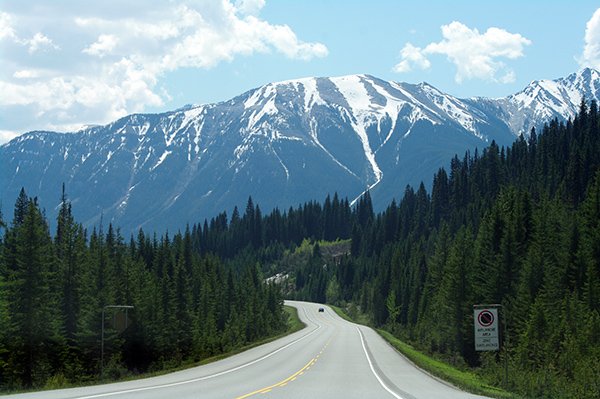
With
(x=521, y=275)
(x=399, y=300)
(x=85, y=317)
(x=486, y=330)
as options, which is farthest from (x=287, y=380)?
(x=399, y=300)

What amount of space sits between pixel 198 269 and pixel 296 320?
25476mm

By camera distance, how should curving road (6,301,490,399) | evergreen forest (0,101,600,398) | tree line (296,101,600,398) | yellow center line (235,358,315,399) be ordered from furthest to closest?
evergreen forest (0,101,600,398) < tree line (296,101,600,398) < curving road (6,301,490,399) < yellow center line (235,358,315,399)

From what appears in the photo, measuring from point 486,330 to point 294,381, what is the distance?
316 inches

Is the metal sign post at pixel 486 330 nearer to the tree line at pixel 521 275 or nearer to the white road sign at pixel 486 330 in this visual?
the white road sign at pixel 486 330

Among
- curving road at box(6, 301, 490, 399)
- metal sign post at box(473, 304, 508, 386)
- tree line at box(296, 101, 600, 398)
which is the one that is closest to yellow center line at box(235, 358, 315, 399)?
curving road at box(6, 301, 490, 399)

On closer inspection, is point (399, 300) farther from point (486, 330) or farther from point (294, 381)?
point (486, 330)

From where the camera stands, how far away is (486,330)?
1260 inches

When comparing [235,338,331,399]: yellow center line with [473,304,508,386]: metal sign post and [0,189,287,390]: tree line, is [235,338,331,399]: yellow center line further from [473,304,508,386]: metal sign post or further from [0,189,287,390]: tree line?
[0,189,287,390]: tree line

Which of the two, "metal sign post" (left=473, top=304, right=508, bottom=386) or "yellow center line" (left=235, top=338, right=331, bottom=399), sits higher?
"metal sign post" (left=473, top=304, right=508, bottom=386)

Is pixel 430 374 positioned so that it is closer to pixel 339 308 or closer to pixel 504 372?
pixel 504 372

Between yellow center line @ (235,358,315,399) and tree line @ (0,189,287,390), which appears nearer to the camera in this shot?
yellow center line @ (235,358,315,399)

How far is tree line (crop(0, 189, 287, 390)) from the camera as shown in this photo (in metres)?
50.2

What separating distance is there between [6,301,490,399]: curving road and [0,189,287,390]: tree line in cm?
857

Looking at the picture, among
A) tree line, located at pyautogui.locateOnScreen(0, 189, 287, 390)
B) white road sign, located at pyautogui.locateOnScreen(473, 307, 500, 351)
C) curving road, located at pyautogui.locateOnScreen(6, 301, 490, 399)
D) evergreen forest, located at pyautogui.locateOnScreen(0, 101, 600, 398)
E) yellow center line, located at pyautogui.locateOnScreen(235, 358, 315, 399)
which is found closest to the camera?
yellow center line, located at pyautogui.locateOnScreen(235, 358, 315, 399)
